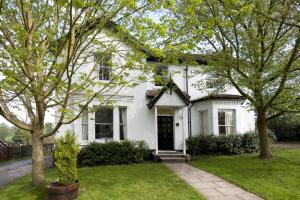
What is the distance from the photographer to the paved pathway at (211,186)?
945cm

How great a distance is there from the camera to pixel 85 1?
704 centimetres

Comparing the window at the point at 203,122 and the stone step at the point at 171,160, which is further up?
the window at the point at 203,122

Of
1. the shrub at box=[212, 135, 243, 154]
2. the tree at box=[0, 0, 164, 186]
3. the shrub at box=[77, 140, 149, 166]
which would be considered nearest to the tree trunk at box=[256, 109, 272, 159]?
the shrub at box=[212, 135, 243, 154]

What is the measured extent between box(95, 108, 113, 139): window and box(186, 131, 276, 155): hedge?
5135 millimetres

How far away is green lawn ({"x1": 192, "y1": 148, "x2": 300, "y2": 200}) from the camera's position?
383 inches

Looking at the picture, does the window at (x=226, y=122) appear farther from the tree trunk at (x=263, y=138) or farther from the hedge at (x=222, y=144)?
the tree trunk at (x=263, y=138)

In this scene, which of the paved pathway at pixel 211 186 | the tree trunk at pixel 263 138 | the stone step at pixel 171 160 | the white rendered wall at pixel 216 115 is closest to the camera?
the paved pathway at pixel 211 186

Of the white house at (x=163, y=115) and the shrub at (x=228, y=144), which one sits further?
the shrub at (x=228, y=144)

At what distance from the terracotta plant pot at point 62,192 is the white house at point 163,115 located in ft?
24.9

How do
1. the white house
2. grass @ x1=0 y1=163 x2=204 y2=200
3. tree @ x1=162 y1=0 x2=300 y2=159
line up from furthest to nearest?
the white house < tree @ x1=162 y1=0 x2=300 y2=159 < grass @ x1=0 y1=163 x2=204 y2=200

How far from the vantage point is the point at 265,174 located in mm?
12445

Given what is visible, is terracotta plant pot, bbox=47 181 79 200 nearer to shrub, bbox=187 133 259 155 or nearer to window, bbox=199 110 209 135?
shrub, bbox=187 133 259 155

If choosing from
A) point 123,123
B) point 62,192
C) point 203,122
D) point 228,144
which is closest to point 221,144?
point 228,144

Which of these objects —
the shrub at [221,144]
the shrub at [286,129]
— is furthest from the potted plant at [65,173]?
the shrub at [286,129]
